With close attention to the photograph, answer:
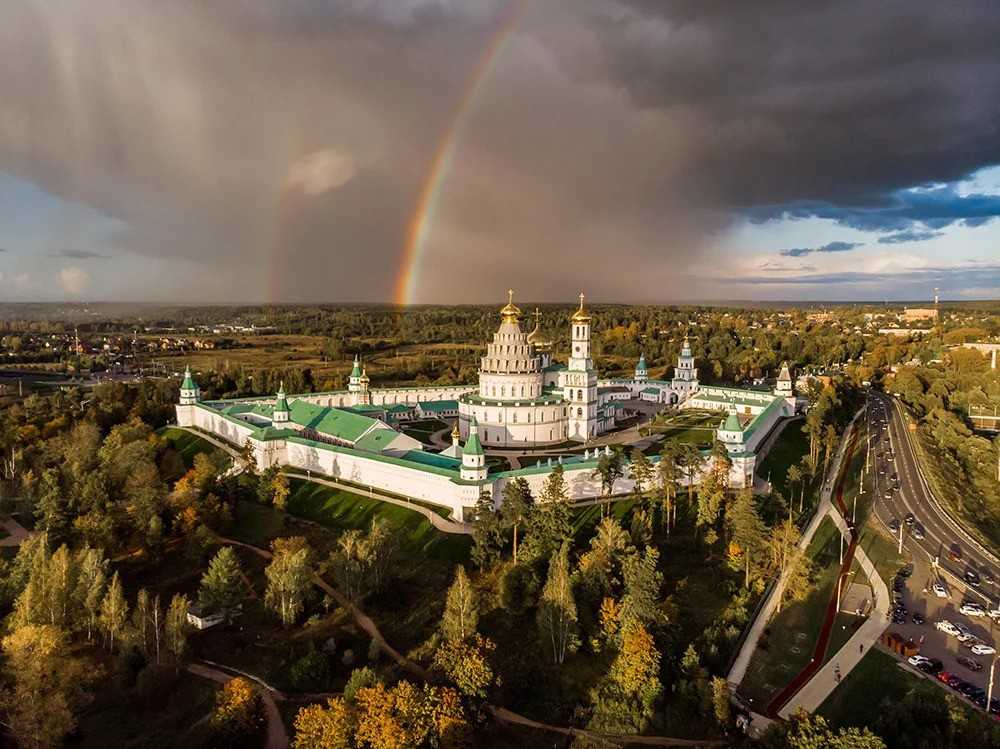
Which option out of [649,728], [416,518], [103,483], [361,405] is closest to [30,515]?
[103,483]

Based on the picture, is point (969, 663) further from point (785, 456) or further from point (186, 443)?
point (186, 443)

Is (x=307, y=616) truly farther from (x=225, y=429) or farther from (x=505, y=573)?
(x=225, y=429)

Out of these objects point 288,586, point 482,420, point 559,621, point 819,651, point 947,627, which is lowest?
point 819,651

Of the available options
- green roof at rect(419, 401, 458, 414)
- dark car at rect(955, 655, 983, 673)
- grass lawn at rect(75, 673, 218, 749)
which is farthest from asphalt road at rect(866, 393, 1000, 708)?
green roof at rect(419, 401, 458, 414)

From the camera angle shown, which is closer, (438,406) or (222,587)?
(222,587)

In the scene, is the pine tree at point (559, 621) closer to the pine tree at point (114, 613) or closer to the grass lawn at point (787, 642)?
the grass lawn at point (787, 642)

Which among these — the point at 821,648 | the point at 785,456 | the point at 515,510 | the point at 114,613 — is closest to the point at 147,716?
the point at 114,613

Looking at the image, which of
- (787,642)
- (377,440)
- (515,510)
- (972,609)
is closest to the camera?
(787,642)

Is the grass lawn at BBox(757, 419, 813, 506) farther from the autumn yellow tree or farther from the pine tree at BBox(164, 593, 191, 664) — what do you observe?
the autumn yellow tree
